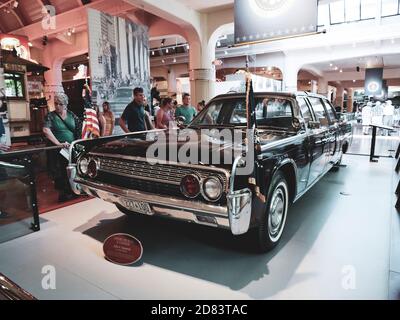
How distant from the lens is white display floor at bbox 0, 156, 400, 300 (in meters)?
2.21

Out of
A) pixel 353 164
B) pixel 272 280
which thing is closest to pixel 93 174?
pixel 272 280

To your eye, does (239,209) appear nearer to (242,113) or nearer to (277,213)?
(277,213)

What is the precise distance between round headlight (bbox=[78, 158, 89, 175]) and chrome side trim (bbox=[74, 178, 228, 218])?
0.45 feet

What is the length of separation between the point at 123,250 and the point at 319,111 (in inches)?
128

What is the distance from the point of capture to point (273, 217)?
2.81 meters

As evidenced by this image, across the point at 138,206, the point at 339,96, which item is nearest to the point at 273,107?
the point at 138,206

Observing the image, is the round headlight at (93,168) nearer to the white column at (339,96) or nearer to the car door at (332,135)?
the car door at (332,135)

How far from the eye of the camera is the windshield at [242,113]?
356 centimetres

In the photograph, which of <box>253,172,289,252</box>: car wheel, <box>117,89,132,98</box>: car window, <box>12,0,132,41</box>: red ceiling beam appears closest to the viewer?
<box>253,172,289,252</box>: car wheel

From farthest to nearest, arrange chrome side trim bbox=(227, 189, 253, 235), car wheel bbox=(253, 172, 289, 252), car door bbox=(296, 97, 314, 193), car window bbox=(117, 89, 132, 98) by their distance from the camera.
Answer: car window bbox=(117, 89, 132, 98), car door bbox=(296, 97, 314, 193), car wheel bbox=(253, 172, 289, 252), chrome side trim bbox=(227, 189, 253, 235)

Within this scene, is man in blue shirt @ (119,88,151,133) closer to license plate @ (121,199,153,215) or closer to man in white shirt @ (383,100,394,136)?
license plate @ (121,199,153,215)

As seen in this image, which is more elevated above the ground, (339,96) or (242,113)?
(339,96)

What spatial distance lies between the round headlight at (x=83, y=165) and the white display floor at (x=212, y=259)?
0.66 m

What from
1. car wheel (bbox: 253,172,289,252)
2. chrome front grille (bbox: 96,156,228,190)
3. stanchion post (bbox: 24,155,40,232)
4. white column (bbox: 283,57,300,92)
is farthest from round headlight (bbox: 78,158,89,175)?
white column (bbox: 283,57,300,92)
